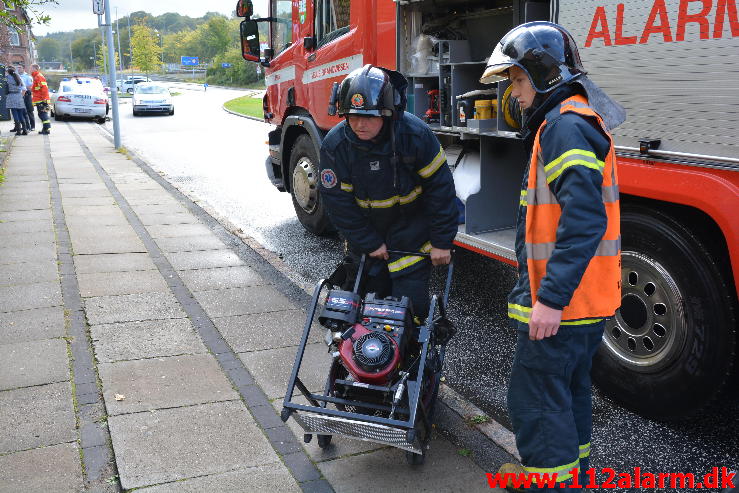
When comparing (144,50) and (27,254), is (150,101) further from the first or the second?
(144,50)

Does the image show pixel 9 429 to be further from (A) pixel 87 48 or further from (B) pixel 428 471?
(A) pixel 87 48

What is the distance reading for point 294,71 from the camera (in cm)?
780

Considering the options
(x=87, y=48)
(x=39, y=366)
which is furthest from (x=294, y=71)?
(x=87, y=48)

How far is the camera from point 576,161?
2439 millimetres

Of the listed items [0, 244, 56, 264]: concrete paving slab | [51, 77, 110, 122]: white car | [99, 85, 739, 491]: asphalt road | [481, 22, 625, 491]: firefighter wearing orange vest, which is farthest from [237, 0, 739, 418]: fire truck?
[51, 77, 110, 122]: white car

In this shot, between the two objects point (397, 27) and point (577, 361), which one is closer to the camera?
point (577, 361)

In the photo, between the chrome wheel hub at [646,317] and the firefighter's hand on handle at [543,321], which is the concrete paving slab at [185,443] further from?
the chrome wheel hub at [646,317]

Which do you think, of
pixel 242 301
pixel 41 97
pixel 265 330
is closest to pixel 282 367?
→ pixel 265 330

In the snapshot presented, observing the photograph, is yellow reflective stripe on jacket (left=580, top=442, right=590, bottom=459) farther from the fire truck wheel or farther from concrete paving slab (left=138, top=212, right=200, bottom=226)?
concrete paving slab (left=138, top=212, right=200, bottom=226)

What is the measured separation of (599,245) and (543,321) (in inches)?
14.8

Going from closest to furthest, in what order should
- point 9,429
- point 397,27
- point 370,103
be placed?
point 370,103 < point 9,429 < point 397,27

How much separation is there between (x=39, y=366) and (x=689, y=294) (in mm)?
3730

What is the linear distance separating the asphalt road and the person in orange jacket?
284 inches

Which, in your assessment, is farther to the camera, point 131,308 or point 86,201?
point 86,201
